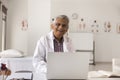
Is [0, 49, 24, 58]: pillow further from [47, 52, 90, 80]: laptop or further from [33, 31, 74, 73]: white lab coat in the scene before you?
[47, 52, 90, 80]: laptop

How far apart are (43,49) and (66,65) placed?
50 cm

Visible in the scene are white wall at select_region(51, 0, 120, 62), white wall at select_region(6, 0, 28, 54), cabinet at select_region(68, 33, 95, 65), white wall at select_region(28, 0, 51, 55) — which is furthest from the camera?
white wall at select_region(51, 0, 120, 62)

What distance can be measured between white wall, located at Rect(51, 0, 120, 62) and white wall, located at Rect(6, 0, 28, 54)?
60.8 inches

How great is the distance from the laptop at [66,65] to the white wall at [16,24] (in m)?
8.96

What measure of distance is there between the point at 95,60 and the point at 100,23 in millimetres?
1864

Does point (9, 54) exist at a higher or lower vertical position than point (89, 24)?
lower

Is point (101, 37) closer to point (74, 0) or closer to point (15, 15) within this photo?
point (74, 0)

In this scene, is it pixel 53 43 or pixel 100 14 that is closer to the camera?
pixel 53 43

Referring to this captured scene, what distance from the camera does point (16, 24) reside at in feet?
34.4

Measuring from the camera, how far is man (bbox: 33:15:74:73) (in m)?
1.82

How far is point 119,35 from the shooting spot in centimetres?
1130

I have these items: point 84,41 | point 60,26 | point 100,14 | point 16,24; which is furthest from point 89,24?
point 60,26

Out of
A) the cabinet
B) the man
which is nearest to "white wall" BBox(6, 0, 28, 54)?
the cabinet

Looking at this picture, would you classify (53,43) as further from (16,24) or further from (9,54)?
(16,24)
